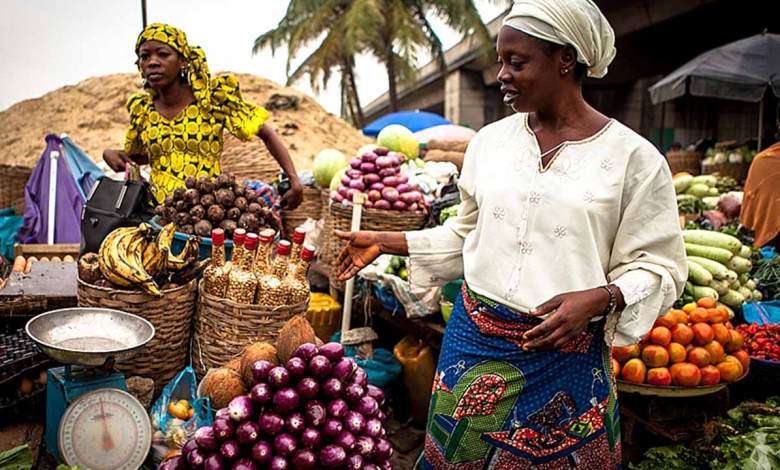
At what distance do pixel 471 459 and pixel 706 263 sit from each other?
2.57 metres

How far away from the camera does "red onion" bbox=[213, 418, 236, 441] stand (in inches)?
57.7

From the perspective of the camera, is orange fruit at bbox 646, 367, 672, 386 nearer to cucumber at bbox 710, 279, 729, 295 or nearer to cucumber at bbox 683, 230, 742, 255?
cucumber at bbox 710, 279, 729, 295

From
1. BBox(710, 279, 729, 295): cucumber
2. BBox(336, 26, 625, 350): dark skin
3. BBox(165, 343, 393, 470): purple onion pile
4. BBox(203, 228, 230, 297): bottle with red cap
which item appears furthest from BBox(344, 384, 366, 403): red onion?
BBox(710, 279, 729, 295): cucumber

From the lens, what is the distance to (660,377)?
2.61 m

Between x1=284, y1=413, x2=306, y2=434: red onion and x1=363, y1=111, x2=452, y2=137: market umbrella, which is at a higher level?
x1=363, y1=111, x2=452, y2=137: market umbrella

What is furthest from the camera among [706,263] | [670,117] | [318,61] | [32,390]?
[318,61]

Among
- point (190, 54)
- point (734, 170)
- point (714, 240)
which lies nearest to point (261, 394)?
point (190, 54)

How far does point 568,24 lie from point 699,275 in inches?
99.6

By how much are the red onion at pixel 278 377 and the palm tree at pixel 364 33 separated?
52.1 feet

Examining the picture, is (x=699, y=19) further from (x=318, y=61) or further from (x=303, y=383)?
(x=303, y=383)

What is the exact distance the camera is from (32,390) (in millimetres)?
2568

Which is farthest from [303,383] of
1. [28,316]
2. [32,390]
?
[28,316]

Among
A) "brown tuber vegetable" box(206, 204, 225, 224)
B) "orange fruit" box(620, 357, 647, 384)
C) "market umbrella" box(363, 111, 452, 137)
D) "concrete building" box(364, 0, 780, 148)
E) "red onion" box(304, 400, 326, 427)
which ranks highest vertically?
"concrete building" box(364, 0, 780, 148)

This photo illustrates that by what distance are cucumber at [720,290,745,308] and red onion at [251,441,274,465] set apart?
3115 millimetres
